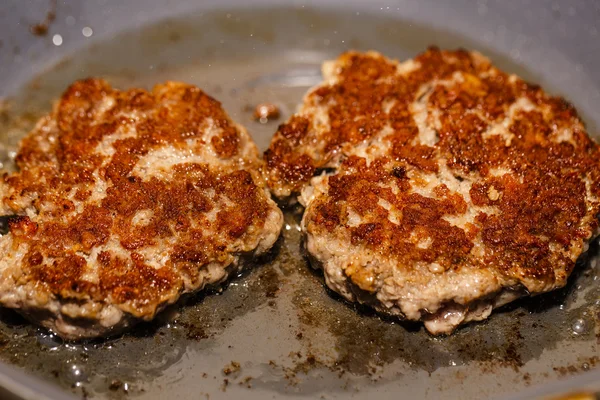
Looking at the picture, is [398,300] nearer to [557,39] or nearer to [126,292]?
[126,292]

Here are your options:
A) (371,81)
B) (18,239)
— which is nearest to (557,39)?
(371,81)

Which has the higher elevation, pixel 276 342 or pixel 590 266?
pixel 590 266

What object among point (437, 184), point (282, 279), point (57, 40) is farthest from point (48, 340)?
point (57, 40)

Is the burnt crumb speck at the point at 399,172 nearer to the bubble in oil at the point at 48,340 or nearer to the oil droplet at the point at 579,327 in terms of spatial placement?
the oil droplet at the point at 579,327

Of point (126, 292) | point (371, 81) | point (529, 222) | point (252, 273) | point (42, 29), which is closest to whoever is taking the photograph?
point (126, 292)

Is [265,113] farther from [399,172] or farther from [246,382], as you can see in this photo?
[246,382]

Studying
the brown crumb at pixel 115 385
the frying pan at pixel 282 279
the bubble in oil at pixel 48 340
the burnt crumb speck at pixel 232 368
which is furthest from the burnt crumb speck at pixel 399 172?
the bubble in oil at pixel 48 340
